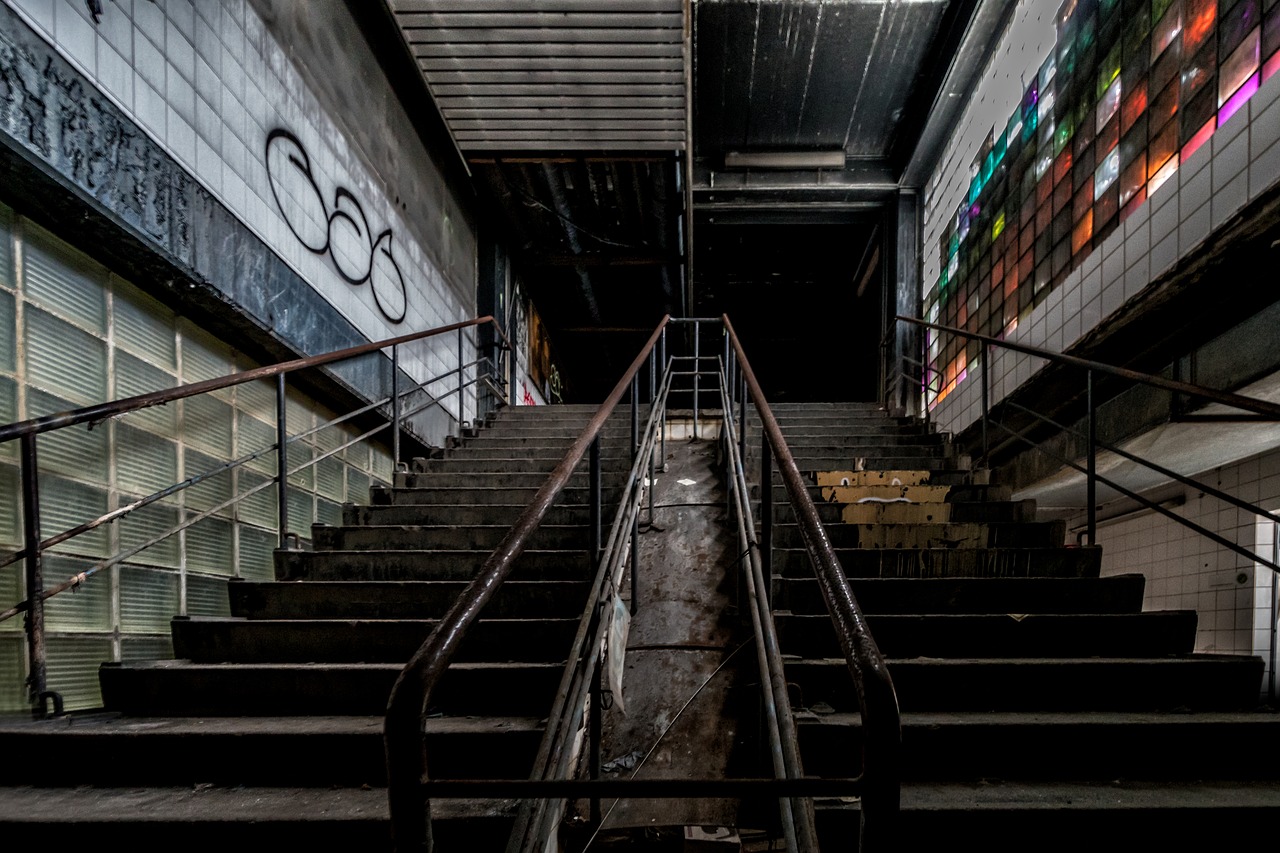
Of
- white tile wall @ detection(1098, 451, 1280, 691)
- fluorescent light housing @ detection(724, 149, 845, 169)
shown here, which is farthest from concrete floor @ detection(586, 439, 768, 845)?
fluorescent light housing @ detection(724, 149, 845, 169)

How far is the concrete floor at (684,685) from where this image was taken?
181cm

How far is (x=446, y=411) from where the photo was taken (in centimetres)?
557

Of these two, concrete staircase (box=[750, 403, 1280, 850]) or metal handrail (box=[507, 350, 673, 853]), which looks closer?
metal handrail (box=[507, 350, 673, 853])

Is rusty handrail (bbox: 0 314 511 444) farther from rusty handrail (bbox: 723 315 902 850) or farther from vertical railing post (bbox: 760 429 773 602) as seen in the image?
rusty handrail (bbox: 723 315 902 850)

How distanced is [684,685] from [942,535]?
4.80 feet

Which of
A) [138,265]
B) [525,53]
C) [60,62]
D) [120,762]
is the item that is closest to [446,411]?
[525,53]

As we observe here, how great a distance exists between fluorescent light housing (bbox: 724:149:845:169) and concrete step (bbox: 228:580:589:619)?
19.5 feet

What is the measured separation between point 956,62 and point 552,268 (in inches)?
202

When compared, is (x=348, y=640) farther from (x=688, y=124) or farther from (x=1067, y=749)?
(x=688, y=124)

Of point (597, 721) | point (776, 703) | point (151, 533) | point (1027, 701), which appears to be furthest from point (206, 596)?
point (1027, 701)

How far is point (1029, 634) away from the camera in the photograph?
7.59ft

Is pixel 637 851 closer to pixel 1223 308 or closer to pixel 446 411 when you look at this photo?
pixel 1223 308

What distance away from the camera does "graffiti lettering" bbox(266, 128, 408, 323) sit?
3.55m

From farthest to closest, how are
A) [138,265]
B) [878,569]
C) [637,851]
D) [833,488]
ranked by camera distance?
[833,488] → [878,569] → [138,265] → [637,851]
